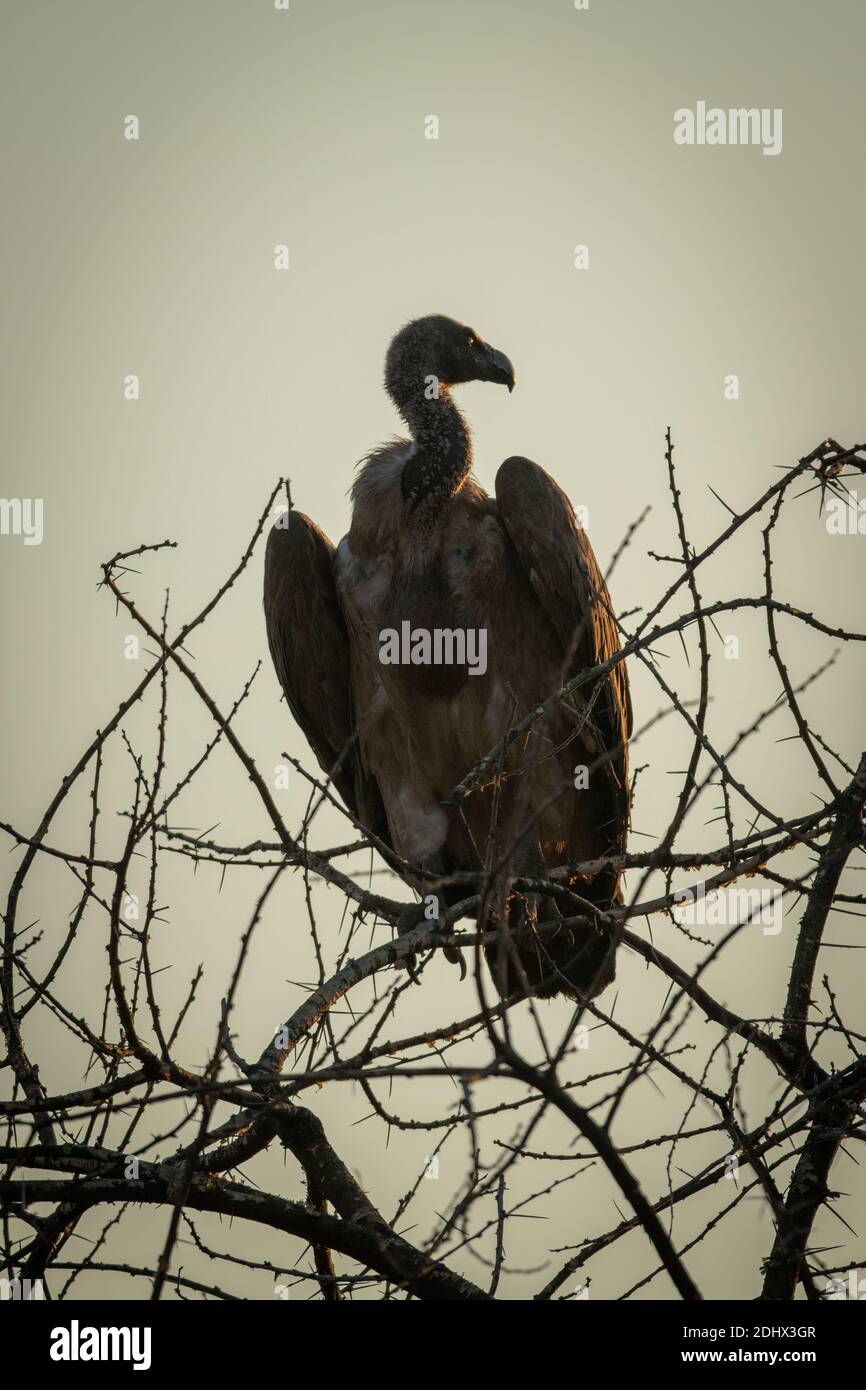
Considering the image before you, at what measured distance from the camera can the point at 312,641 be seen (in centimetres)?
660

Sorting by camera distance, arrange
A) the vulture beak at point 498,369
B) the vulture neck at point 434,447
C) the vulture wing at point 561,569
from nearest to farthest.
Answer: the vulture wing at point 561,569, the vulture neck at point 434,447, the vulture beak at point 498,369

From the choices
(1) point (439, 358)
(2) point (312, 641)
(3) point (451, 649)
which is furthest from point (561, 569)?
(1) point (439, 358)

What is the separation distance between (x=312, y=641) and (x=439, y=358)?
57.7 inches

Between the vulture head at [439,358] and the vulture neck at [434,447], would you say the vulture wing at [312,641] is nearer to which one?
the vulture neck at [434,447]

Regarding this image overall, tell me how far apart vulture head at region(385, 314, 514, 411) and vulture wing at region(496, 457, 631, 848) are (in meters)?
0.81

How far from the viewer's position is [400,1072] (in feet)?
7.92

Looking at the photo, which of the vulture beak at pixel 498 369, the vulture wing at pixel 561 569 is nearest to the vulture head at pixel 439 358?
the vulture beak at pixel 498 369

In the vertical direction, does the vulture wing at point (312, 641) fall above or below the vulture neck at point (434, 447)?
below

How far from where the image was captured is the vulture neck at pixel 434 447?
6.39 meters

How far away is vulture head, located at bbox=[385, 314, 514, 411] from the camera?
6906 mm

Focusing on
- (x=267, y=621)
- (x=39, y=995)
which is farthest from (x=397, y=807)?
(x=39, y=995)

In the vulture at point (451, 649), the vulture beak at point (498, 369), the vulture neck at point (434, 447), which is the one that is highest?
the vulture beak at point (498, 369)

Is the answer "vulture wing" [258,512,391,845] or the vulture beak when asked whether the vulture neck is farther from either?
"vulture wing" [258,512,391,845]

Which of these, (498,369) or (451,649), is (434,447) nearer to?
(498,369)
